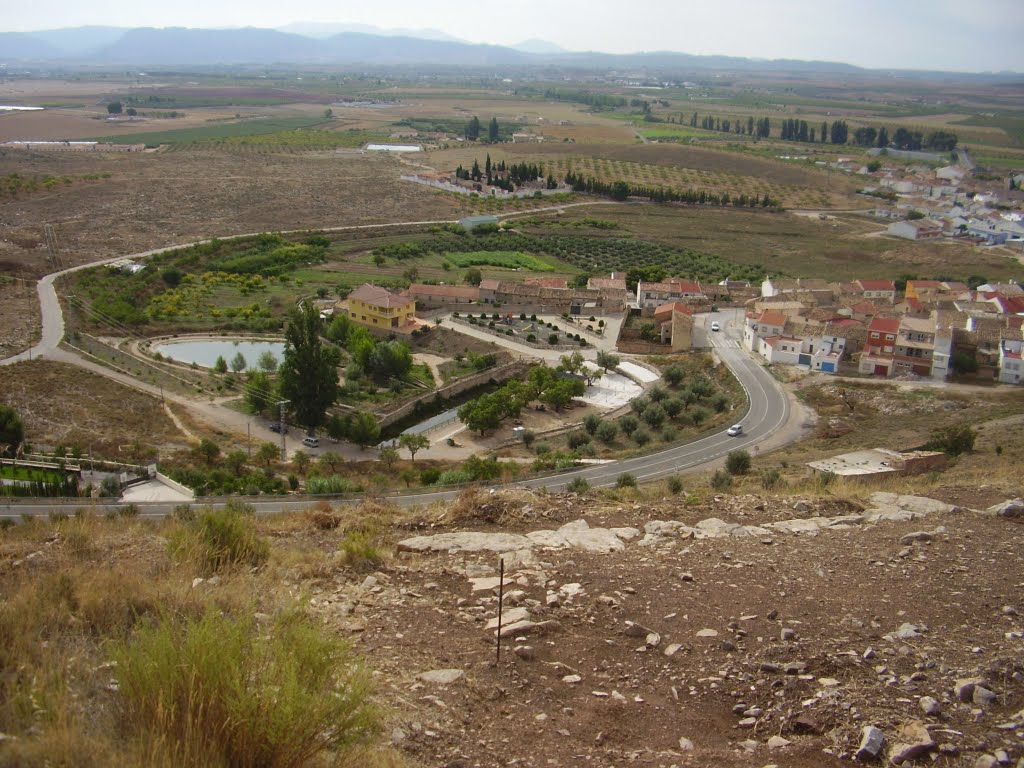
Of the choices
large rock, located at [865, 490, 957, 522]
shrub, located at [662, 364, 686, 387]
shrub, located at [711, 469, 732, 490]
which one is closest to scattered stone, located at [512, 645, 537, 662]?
large rock, located at [865, 490, 957, 522]

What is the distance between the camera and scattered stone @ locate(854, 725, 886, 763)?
14.9ft

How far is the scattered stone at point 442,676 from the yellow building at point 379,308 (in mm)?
26597

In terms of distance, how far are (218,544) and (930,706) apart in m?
5.72

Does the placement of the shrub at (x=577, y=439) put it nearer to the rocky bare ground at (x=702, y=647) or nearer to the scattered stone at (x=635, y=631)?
the rocky bare ground at (x=702, y=647)

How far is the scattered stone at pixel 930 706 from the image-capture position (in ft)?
16.3

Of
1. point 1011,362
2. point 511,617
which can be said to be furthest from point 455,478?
point 1011,362

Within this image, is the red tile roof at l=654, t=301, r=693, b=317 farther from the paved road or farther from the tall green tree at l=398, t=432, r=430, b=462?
the tall green tree at l=398, t=432, r=430, b=462

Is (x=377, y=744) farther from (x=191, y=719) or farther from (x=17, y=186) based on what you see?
(x=17, y=186)

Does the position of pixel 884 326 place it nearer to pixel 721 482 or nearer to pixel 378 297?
pixel 721 482

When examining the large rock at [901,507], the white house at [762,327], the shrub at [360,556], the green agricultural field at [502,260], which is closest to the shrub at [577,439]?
the white house at [762,327]

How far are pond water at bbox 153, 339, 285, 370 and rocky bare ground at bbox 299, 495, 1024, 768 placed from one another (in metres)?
22.4

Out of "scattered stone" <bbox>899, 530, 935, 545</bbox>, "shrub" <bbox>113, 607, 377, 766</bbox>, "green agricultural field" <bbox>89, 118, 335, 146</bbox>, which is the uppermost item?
"green agricultural field" <bbox>89, 118, 335, 146</bbox>

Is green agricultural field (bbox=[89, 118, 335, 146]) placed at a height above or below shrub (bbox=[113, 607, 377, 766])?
above

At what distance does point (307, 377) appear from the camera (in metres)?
22.5
